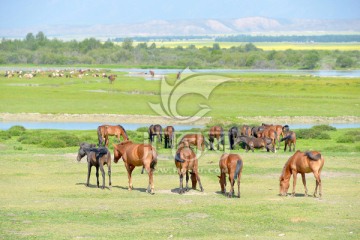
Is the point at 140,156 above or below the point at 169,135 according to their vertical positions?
above

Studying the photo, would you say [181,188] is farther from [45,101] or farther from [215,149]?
[45,101]

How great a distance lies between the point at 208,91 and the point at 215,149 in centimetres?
3953

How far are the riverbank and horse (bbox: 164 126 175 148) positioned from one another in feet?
50.9

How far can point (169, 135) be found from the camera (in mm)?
32125

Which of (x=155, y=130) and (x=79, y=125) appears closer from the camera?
(x=155, y=130)

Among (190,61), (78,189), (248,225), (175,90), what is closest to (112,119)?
(175,90)

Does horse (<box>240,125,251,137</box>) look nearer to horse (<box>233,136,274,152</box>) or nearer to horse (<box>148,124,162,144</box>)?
horse (<box>233,136,274,152</box>)

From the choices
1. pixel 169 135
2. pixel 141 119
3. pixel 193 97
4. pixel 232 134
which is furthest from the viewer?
pixel 193 97

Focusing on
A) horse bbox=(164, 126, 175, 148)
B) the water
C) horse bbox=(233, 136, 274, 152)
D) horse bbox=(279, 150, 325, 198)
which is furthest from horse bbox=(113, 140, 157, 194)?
the water

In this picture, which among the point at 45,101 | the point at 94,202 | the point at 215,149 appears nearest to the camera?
the point at 94,202

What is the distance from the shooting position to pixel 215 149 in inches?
1246

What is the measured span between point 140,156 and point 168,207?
2984 millimetres

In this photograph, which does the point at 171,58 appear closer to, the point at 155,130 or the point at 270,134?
the point at 155,130

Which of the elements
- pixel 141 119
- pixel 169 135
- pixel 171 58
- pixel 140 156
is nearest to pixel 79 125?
pixel 141 119
